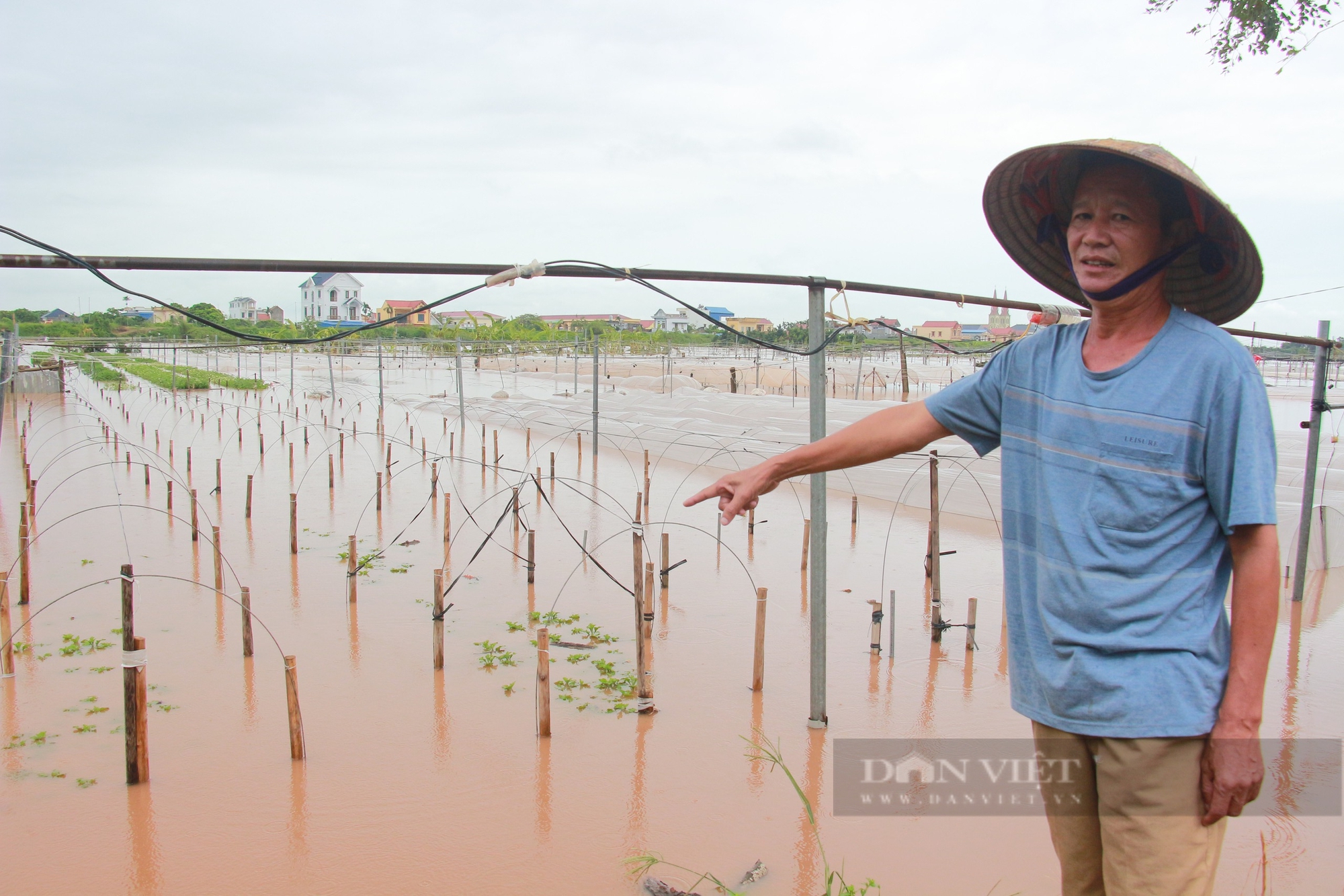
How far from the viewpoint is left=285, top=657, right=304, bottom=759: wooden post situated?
3.80 metres

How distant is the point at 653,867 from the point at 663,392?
69.9ft

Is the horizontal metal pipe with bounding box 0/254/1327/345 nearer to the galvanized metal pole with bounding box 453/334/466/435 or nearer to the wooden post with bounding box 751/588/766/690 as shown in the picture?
the wooden post with bounding box 751/588/766/690

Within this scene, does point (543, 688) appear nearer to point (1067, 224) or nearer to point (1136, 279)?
point (1067, 224)

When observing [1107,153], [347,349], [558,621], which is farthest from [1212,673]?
[347,349]

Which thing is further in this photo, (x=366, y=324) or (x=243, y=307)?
(x=243, y=307)

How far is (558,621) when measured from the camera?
Result: 6.00 m

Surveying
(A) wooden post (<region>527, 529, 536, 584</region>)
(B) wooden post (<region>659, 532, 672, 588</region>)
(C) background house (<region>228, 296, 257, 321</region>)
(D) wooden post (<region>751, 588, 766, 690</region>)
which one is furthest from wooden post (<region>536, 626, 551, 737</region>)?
(C) background house (<region>228, 296, 257, 321</region>)

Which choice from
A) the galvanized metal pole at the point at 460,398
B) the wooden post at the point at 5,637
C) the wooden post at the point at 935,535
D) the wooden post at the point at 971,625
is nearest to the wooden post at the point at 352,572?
the wooden post at the point at 5,637

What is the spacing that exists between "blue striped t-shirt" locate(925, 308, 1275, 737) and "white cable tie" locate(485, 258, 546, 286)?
70.0 inches

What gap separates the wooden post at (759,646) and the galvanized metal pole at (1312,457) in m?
4.05

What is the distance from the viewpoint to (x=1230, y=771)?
1.37 meters

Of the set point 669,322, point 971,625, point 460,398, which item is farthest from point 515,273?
point 669,322

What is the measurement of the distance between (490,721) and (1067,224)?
361 cm

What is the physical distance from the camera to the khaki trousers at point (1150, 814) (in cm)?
141
